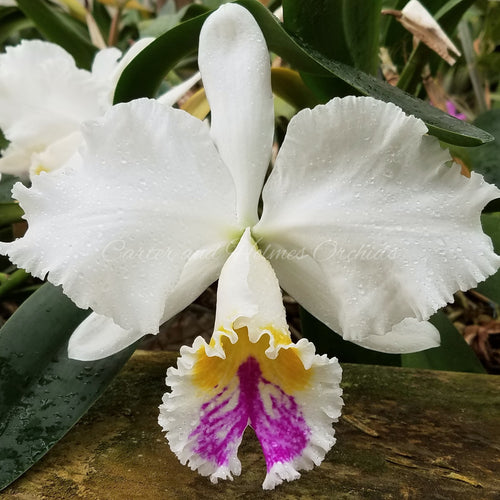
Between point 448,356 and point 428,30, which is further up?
point 428,30

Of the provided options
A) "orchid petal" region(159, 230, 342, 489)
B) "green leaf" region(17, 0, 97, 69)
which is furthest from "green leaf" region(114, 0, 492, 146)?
"green leaf" region(17, 0, 97, 69)

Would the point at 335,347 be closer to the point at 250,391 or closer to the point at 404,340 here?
the point at 404,340

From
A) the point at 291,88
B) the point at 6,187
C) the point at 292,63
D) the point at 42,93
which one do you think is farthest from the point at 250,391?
the point at 6,187

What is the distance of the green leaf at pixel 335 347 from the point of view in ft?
3.02

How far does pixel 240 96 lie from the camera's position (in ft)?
2.17

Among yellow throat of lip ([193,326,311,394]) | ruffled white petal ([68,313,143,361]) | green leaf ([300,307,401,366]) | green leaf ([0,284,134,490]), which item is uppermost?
yellow throat of lip ([193,326,311,394])

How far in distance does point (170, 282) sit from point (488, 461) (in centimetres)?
45

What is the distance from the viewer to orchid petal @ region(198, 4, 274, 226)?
66cm

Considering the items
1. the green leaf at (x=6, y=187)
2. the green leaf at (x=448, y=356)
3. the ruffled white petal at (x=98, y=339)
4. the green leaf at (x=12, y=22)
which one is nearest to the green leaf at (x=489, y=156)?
the green leaf at (x=448, y=356)

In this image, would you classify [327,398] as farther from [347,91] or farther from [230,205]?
[347,91]

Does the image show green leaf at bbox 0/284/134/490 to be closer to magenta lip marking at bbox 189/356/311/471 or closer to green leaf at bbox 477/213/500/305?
magenta lip marking at bbox 189/356/311/471

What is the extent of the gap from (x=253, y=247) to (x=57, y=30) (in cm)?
107

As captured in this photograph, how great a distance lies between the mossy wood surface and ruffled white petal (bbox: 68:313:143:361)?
0.13 m

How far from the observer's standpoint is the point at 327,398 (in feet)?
1.98
